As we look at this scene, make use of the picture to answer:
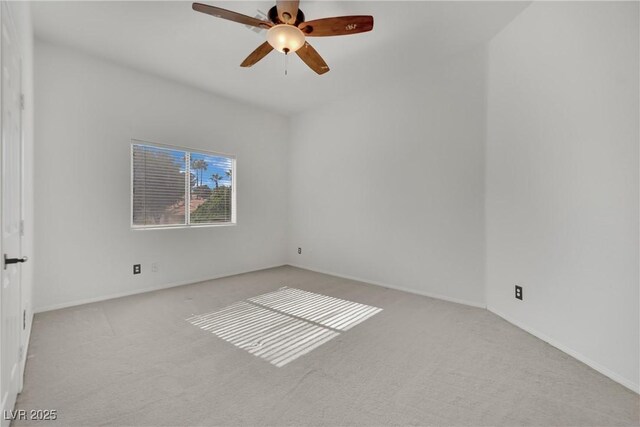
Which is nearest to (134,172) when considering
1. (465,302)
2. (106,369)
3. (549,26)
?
(106,369)

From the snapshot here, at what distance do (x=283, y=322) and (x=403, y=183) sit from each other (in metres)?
2.28

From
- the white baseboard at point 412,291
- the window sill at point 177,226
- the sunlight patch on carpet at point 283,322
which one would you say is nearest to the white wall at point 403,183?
the white baseboard at point 412,291

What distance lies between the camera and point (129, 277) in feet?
11.3

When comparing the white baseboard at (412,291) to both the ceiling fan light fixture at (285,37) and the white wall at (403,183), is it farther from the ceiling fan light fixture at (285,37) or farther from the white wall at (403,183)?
the ceiling fan light fixture at (285,37)

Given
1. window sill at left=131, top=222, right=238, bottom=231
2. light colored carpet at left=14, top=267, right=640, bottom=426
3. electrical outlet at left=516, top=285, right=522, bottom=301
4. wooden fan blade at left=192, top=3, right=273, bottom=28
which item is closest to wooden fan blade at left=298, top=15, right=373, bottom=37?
wooden fan blade at left=192, top=3, right=273, bottom=28

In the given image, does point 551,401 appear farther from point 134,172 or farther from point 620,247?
point 134,172

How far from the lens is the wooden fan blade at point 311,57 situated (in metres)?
2.41

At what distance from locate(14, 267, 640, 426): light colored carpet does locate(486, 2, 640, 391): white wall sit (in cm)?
31

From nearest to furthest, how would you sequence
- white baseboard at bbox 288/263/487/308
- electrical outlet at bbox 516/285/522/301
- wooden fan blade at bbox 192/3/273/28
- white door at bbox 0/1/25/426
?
white door at bbox 0/1/25/426 → wooden fan blade at bbox 192/3/273/28 → electrical outlet at bbox 516/285/522/301 → white baseboard at bbox 288/263/487/308

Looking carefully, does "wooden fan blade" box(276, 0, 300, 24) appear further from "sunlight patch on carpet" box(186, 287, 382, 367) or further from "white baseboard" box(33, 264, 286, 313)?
"white baseboard" box(33, 264, 286, 313)

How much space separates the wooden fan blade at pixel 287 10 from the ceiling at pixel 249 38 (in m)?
0.35

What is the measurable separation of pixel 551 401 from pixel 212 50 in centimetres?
399

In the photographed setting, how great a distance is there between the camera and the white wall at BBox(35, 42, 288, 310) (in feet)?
9.57

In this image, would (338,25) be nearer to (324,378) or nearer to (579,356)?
(324,378)
